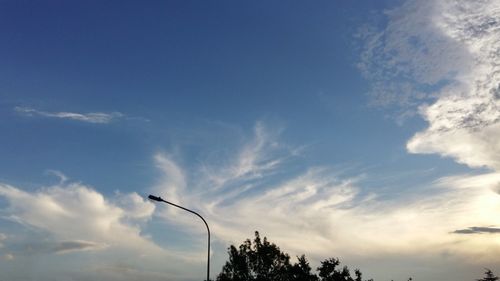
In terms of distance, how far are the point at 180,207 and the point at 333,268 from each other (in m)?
28.1

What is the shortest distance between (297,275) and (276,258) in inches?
127

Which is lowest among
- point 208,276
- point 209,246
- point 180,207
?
point 208,276

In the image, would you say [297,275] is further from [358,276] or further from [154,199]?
[154,199]

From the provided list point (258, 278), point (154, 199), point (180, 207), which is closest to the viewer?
point (154, 199)

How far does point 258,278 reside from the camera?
4691cm

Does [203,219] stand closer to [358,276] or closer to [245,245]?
[245,245]

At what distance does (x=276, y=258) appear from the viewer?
1898 inches

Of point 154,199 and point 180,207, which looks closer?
point 154,199

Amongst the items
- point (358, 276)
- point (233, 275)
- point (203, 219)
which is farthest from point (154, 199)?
point (358, 276)

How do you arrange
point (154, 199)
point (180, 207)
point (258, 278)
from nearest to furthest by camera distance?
point (154, 199), point (180, 207), point (258, 278)

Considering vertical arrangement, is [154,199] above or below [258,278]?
above

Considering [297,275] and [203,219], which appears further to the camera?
[297,275]

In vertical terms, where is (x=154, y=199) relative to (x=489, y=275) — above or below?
above

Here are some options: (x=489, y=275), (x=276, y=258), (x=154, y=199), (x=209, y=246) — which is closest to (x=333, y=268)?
(x=276, y=258)
